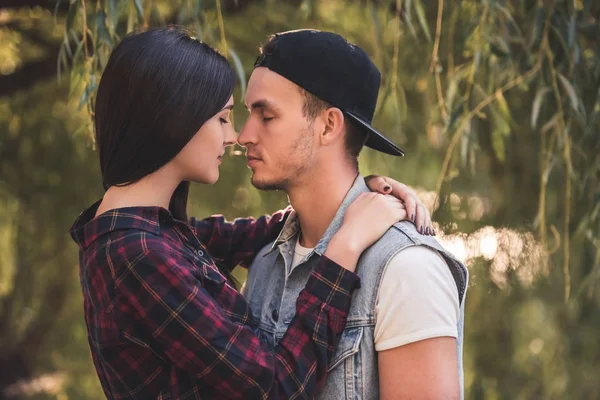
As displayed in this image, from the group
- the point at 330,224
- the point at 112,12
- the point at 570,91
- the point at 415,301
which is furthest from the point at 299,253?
the point at 570,91

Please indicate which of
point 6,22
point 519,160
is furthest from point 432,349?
point 6,22

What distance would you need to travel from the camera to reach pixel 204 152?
1674 mm

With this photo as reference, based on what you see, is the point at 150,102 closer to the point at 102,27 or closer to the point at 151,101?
the point at 151,101

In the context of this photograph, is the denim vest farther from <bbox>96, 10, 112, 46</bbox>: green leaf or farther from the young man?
<bbox>96, 10, 112, 46</bbox>: green leaf

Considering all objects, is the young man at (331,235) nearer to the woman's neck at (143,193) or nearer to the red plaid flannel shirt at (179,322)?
the red plaid flannel shirt at (179,322)

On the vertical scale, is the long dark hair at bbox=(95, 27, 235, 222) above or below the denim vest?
above

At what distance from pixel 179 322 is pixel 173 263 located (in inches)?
4.0

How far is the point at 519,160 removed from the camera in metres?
3.33

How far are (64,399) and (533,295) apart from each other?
2.10m

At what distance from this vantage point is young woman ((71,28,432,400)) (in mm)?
1522

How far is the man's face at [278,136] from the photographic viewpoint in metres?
1.81

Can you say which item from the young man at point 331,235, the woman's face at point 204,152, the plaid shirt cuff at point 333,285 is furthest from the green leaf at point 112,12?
the plaid shirt cuff at point 333,285

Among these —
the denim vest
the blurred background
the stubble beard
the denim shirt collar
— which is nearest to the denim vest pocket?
the denim vest

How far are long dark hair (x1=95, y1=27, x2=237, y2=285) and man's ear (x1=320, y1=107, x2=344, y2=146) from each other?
0.85 ft
